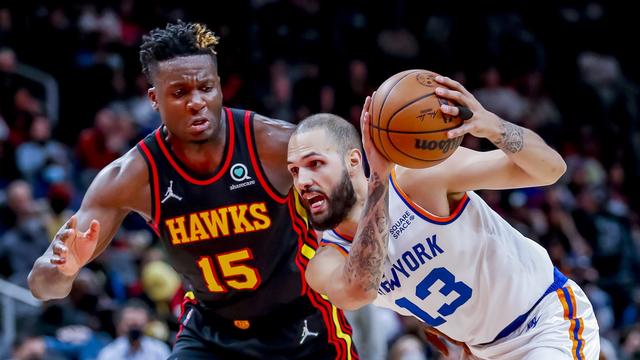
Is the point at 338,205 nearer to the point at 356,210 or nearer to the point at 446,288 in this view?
the point at 356,210

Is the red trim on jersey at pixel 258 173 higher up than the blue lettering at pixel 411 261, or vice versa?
the red trim on jersey at pixel 258 173

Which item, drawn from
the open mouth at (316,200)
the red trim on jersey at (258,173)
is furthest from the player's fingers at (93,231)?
the open mouth at (316,200)

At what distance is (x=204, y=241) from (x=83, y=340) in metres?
4.34

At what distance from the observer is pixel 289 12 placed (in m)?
14.5

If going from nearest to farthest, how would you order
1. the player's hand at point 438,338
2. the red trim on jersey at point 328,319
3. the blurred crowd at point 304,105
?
the player's hand at point 438,338 < the red trim on jersey at point 328,319 < the blurred crowd at point 304,105

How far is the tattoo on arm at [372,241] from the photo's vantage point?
4301mm

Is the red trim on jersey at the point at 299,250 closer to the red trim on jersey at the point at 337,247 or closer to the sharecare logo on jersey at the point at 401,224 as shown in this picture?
the red trim on jersey at the point at 337,247

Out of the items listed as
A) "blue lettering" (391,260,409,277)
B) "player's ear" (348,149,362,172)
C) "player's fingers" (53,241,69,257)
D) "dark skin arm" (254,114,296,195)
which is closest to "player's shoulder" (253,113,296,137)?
"dark skin arm" (254,114,296,195)

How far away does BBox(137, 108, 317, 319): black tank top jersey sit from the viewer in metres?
5.07

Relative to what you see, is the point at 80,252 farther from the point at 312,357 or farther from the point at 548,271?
the point at 548,271

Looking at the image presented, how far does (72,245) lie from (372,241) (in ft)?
4.62

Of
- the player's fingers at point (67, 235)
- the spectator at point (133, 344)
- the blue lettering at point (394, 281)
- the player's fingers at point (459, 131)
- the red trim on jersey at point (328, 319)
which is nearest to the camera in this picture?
the player's fingers at point (459, 131)

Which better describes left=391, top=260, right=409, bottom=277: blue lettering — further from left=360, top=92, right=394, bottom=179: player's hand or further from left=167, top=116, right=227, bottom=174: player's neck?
left=167, top=116, right=227, bottom=174: player's neck

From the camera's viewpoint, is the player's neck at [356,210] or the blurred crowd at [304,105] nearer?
the player's neck at [356,210]
